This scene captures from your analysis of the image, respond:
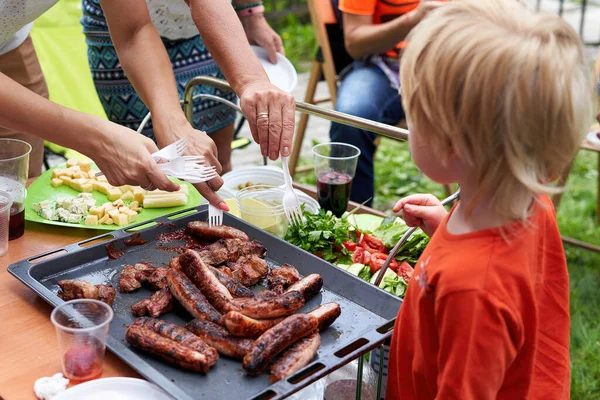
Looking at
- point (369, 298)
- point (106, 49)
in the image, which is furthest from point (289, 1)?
point (369, 298)

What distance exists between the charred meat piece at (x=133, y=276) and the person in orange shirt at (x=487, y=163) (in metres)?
0.76

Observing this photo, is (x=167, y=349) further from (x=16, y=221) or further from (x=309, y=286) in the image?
(x=16, y=221)

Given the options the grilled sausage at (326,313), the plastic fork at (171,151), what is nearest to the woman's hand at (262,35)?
the plastic fork at (171,151)

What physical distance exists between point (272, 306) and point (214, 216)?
58 cm

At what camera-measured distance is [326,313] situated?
5.16ft

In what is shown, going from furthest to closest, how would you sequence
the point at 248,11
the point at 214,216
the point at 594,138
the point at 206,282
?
the point at 594,138
the point at 248,11
the point at 214,216
the point at 206,282

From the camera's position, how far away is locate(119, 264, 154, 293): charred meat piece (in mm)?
1750

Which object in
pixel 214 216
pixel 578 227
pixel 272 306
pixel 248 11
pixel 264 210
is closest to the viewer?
pixel 272 306

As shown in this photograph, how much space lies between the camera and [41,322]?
5.46ft

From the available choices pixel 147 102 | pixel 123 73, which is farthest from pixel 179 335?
pixel 123 73

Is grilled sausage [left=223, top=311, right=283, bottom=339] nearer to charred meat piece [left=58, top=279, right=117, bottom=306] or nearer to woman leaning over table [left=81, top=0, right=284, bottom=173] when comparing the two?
charred meat piece [left=58, top=279, right=117, bottom=306]

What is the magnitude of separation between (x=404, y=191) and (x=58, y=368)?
4.03 metres

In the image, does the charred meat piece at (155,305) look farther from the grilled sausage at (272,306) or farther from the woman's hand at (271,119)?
the woman's hand at (271,119)

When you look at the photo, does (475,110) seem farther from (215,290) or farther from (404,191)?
(404,191)
